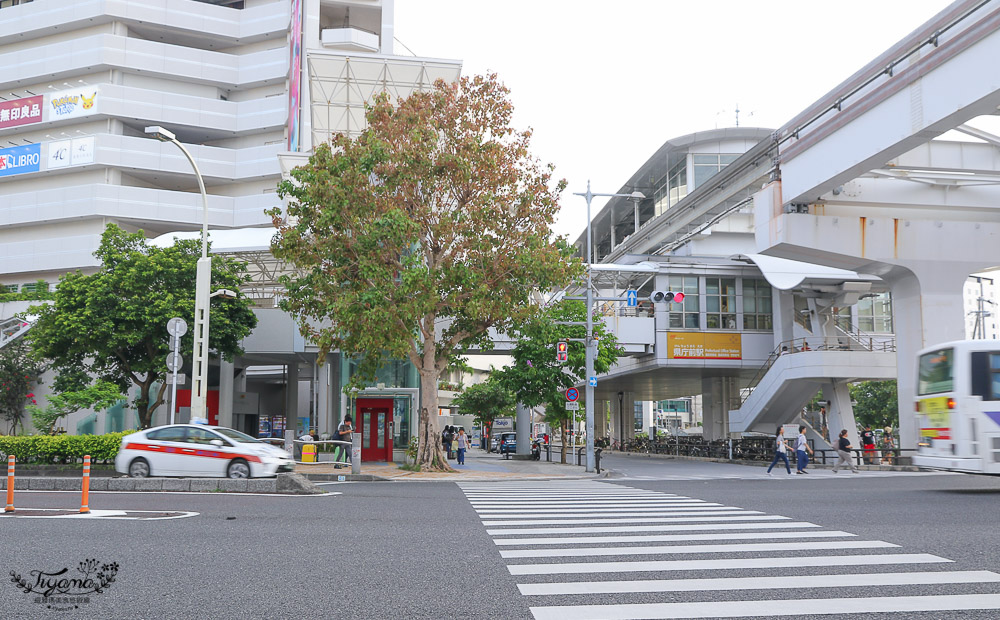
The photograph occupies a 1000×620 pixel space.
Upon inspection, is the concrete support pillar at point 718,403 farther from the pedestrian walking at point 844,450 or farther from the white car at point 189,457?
the white car at point 189,457

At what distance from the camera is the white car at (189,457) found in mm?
19516

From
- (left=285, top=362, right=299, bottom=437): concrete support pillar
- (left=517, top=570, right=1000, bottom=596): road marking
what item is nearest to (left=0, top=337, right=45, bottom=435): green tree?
(left=285, top=362, right=299, bottom=437): concrete support pillar

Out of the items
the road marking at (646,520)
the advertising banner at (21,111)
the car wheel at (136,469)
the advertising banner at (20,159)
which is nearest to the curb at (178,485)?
the car wheel at (136,469)

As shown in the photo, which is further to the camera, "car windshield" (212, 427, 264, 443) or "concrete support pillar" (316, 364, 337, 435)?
"concrete support pillar" (316, 364, 337, 435)

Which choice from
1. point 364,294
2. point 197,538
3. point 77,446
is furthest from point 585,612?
point 77,446

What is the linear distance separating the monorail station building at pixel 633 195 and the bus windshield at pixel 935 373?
21.0 ft

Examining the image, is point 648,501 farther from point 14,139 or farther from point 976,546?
point 14,139

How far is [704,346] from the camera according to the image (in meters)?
40.4

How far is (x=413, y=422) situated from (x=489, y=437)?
35882mm

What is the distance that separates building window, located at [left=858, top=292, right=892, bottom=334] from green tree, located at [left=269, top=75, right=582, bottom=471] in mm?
27440

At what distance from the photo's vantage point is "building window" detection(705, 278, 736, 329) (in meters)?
40.7

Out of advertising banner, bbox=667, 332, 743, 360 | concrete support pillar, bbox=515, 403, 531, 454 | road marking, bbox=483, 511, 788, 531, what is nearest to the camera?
road marking, bbox=483, 511, 788, 531

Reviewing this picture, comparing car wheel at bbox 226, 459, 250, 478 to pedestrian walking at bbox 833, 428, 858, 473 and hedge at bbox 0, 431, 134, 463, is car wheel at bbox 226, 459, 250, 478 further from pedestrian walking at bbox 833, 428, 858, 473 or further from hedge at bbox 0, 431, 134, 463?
pedestrian walking at bbox 833, 428, 858, 473
